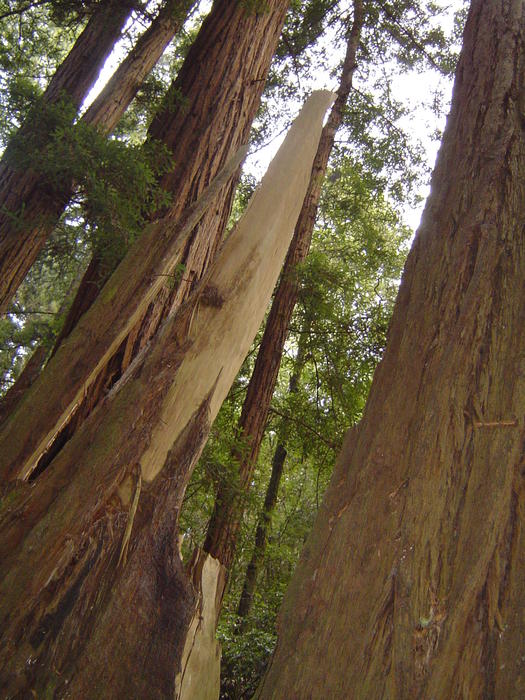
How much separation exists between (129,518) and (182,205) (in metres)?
2.66

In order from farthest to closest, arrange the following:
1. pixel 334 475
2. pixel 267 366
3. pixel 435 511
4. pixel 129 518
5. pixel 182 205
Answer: pixel 267 366 < pixel 182 205 < pixel 129 518 < pixel 334 475 < pixel 435 511

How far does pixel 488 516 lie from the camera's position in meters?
1.28

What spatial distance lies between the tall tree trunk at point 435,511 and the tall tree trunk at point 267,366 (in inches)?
180

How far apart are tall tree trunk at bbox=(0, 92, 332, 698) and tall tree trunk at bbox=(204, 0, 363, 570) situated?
12.0ft

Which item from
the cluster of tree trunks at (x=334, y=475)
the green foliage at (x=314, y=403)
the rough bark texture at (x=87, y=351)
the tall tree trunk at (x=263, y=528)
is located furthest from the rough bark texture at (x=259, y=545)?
the cluster of tree trunks at (x=334, y=475)

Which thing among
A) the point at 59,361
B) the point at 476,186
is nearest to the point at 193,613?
the point at 59,361

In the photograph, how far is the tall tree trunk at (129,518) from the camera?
5.48 ft

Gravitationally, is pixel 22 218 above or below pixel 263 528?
above

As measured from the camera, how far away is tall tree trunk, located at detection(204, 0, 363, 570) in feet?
20.6

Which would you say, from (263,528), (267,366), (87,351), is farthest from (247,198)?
(87,351)

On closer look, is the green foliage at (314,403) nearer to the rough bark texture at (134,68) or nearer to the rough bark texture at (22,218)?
the rough bark texture at (22,218)

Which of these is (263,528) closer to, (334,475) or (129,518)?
(129,518)

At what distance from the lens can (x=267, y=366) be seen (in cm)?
741

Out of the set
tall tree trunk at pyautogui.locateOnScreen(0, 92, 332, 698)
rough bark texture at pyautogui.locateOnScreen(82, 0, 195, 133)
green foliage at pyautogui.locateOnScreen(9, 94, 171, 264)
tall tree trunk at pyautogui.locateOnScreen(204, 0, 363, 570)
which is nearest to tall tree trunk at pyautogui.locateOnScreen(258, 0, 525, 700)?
tall tree trunk at pyautogui.locateOnScreen(0, 92, 332, 698)
